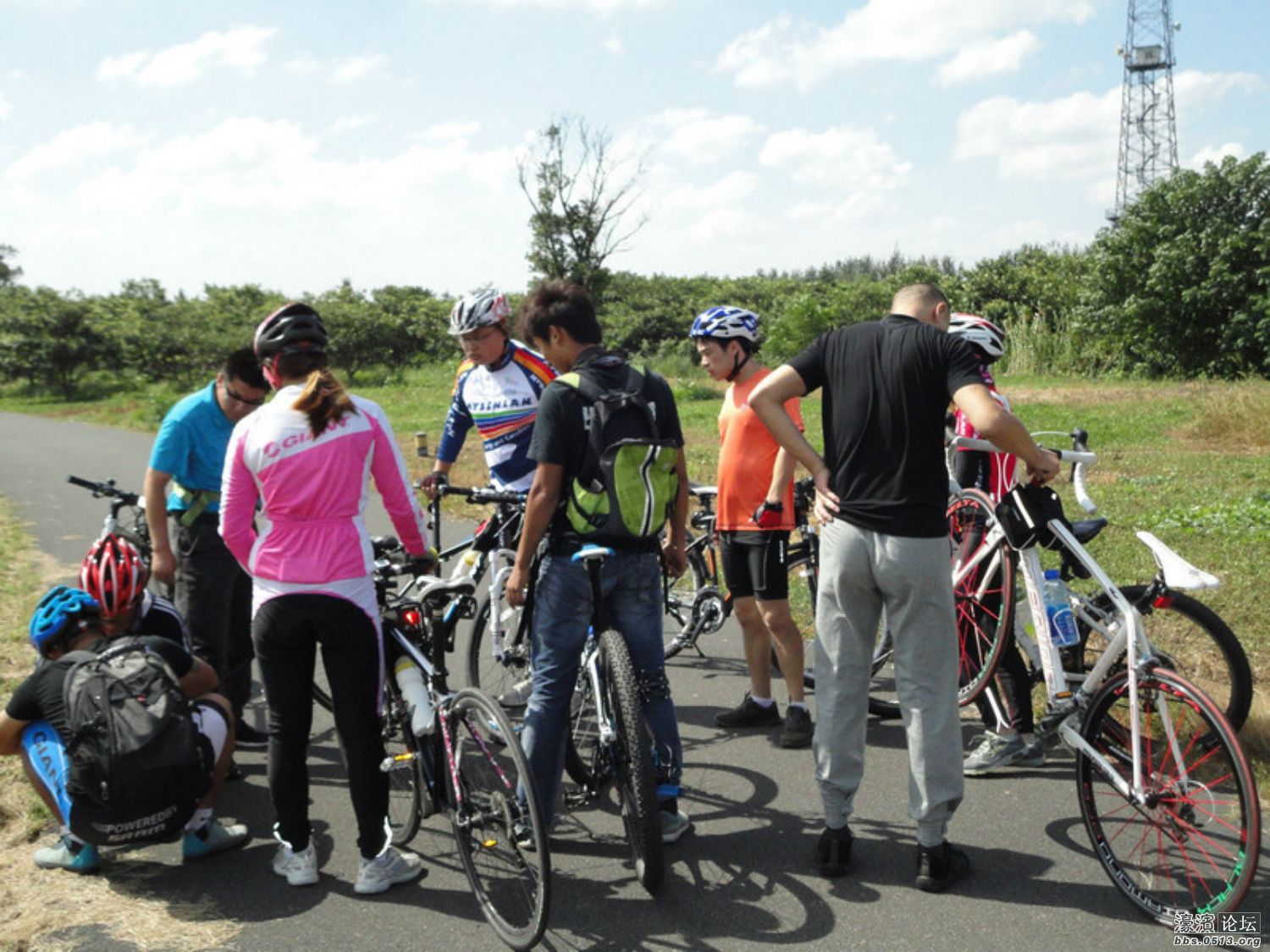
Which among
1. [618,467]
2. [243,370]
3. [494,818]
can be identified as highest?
[243,370]

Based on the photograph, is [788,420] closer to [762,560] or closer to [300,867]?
[762,560]

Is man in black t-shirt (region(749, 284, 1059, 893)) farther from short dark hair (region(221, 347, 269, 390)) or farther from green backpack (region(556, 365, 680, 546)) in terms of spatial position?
short dark hair (region(221, 347, 269, 390))

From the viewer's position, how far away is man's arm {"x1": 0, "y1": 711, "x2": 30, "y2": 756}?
401 cm

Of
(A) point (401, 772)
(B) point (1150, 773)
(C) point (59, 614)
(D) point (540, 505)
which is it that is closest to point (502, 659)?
(A) point (401, 772)

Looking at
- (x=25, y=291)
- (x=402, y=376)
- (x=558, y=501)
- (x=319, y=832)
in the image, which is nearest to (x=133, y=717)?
(x=319, y=832)

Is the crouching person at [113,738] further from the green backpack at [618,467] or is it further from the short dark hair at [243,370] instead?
the green backpack at [618,467]

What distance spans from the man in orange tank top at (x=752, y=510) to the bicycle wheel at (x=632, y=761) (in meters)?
1.36

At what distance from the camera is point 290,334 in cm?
366

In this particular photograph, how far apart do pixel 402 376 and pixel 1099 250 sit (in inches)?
888

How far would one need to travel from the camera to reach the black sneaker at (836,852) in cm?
385

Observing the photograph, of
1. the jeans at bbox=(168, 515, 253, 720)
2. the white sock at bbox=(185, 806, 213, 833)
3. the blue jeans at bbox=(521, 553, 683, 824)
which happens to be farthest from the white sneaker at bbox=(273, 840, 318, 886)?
the jeans at bbox=(168, 515, 253, 720)

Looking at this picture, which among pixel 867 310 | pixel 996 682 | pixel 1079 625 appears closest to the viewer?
pixel 1079 625

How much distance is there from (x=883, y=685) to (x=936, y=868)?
2.11 meters

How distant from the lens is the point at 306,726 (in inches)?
150
